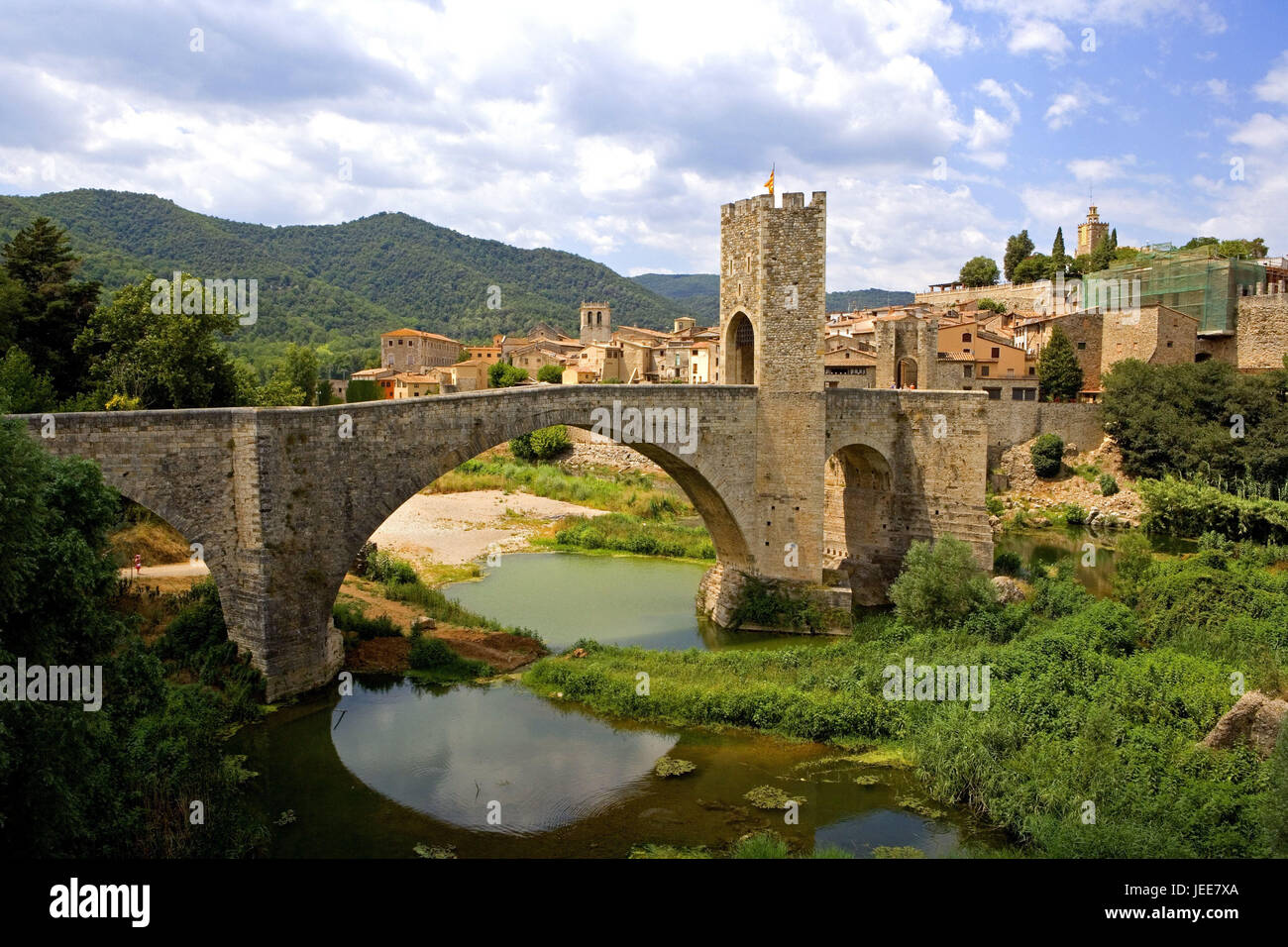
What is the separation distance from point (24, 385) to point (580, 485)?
2189cm

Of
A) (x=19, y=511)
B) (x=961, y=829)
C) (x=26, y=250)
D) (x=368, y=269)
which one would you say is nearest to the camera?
(x=19, y=511)

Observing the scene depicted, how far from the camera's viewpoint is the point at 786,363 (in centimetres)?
1897

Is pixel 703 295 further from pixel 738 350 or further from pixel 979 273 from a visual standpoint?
pixel 738 350

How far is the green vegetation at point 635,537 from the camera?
27.4m

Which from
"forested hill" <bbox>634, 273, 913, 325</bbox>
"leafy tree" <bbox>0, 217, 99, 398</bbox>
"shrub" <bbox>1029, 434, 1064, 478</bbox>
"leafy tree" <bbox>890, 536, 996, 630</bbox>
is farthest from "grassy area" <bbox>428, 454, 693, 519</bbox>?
"forested hill" <bbox>634, 273, 913, 325</bbox>

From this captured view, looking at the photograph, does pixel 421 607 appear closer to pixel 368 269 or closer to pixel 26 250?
pixel 26 250

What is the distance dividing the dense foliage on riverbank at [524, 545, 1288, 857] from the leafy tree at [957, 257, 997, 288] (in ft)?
183

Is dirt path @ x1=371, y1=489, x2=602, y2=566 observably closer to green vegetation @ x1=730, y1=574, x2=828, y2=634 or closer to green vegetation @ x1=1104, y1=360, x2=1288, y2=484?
green vegetation @ x1=730, y1=574, x2=828, y2=634

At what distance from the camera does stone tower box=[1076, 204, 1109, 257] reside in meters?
70.5

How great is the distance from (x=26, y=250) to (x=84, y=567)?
69.4 ft

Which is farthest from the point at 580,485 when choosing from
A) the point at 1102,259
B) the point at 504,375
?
the point at 1102,259

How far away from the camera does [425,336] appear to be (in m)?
64.2

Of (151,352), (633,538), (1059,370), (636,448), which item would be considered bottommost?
(633,538)
